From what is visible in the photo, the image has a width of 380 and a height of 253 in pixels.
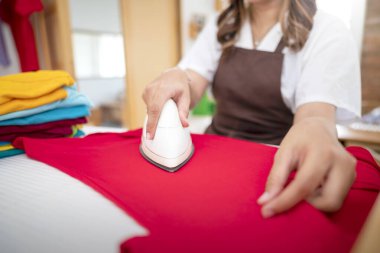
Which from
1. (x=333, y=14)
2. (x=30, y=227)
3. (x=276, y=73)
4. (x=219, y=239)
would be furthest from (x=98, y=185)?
(x=333, y=14)

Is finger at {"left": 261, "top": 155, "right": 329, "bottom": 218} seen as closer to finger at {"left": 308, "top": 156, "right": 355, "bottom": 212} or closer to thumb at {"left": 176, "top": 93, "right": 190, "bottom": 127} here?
finger at {"left": 308, "top": 156, "right": 355, "bottom": 212}

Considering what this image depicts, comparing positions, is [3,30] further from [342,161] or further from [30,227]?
[342,161]

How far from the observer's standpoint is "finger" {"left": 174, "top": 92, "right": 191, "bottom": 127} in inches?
18.4

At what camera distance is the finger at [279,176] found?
291 millimetres

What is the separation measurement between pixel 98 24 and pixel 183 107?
11.9 feet

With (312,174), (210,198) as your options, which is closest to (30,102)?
(210,198)

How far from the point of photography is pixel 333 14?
0.62 meters

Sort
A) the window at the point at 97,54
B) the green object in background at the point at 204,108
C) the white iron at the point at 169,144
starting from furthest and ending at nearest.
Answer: the window at the point at 97,54, the green object in background at the point at 204,108, the white iron at the point at 169,144

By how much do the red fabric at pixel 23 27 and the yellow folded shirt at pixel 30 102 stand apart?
1.04 meters

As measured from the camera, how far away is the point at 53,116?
61cm

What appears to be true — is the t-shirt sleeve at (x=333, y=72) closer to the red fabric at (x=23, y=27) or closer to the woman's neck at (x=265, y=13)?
the woman's neck at (x=265, y=13)

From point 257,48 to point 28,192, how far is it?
0.64 meters

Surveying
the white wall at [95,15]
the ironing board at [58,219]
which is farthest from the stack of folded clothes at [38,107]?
the white wall at [95,15]

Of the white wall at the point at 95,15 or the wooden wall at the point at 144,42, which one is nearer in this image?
the wooden wall at the point at 144,42
